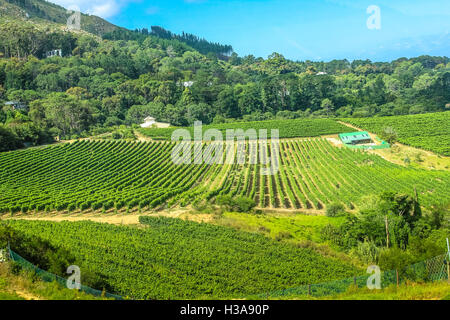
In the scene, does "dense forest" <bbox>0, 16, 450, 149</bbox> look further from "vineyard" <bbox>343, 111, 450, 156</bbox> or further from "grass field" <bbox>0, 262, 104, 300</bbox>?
"grass field" <bbox>0, 262, 104, 300</bbox>

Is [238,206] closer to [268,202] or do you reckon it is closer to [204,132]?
[268,202]

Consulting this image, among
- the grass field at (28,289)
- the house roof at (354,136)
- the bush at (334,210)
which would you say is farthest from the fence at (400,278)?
the house roof at (354,136)

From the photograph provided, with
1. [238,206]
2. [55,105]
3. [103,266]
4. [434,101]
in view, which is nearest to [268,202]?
[238,206]

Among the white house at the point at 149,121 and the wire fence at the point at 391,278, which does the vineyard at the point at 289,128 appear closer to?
the white house at the point at 149,121

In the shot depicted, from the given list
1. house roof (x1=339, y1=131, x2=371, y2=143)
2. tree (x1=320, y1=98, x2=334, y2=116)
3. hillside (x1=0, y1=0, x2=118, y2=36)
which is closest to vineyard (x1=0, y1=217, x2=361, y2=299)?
house roof (x1=339, y1=131, x2=371, y2=143)

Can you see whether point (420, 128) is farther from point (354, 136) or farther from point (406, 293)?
point (406, 293)

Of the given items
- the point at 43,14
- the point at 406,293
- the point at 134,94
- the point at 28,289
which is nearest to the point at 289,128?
the point at 134,94
